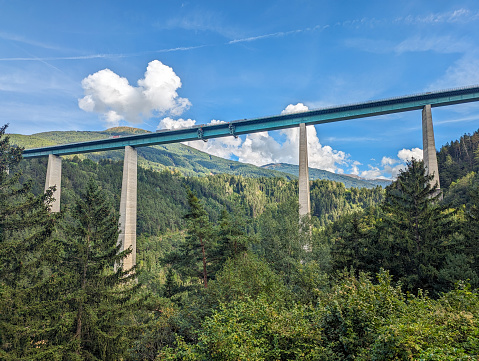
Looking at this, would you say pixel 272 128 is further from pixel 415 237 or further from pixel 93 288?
pixel 93 288

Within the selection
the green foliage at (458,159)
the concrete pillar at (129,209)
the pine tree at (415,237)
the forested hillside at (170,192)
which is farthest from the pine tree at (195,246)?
the forested hillside at (170,192)

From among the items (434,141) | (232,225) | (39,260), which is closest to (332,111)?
(434,141)

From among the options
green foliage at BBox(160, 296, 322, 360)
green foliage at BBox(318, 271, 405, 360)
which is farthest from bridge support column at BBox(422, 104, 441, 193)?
green foliage at BBox(160, 296, 322, 360)

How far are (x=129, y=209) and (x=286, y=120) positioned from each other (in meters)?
26.6

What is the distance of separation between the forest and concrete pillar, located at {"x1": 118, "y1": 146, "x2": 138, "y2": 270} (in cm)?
1844

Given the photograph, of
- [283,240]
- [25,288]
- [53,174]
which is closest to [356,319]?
[283,240]

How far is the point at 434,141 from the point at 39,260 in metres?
37.4

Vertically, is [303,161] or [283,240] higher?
[303,161]

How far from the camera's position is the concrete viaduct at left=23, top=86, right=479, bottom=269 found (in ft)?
101

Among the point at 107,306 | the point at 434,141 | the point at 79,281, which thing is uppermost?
the point at 434,141

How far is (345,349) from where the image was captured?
6.87m

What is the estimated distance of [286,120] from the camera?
124 feet

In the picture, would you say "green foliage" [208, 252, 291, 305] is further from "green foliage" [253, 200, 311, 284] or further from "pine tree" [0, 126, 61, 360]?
"pine tree" [0, 126, 61, 360]

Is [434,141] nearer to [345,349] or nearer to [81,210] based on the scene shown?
[345,349]
